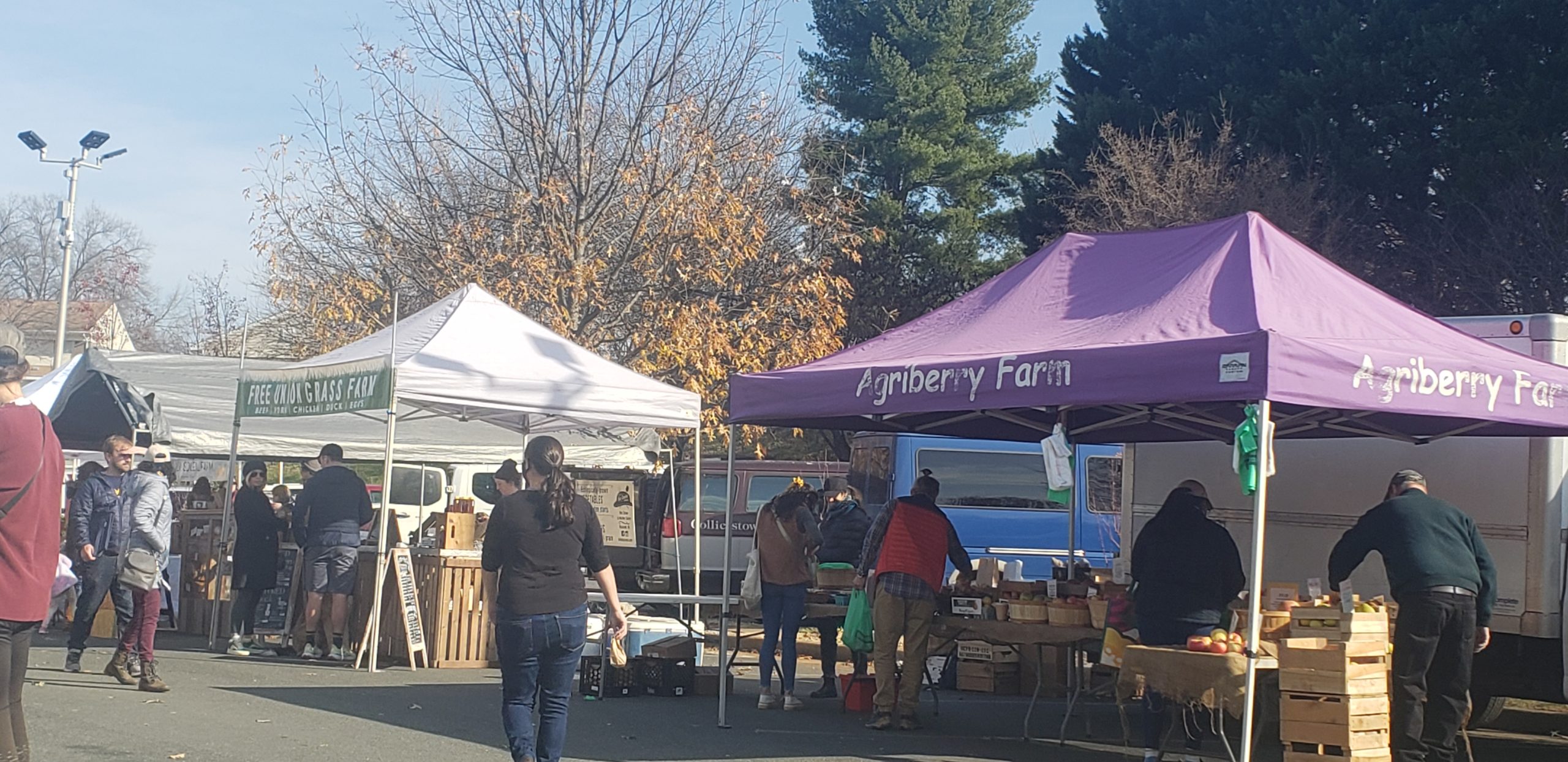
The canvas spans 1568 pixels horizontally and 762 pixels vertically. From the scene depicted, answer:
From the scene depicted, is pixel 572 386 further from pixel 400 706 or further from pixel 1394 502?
pixel 1394 502

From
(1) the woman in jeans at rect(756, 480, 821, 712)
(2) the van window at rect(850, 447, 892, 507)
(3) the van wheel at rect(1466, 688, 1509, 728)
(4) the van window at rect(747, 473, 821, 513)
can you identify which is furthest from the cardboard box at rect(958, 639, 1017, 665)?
(4) the van window at rect(747, 473, 821, 513)

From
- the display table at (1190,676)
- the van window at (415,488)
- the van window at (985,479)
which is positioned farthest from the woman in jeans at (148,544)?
the van window at (415,488)

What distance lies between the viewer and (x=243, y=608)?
13164 mm

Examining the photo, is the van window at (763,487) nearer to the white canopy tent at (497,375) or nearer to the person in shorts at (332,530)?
the white canopy tent at (497,375)

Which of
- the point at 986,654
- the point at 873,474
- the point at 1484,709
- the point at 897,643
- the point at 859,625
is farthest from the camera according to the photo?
the point at 873,474

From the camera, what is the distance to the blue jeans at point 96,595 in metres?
10.6

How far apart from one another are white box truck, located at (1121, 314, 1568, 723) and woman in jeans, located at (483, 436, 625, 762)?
5.88 meters

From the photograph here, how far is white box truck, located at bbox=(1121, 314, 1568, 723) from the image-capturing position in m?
9.02

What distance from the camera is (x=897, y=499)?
9664 mm

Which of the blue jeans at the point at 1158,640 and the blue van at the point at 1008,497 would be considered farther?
the blue van at the point at 1008,497

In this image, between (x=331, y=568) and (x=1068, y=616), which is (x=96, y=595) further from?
(x=1068, y=616)

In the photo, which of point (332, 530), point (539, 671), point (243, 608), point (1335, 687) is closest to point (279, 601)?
point (243, 608)

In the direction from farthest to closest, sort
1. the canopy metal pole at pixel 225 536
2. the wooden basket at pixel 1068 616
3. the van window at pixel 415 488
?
the van window at pixel 415 488
the canopy metal pole at pixel 225 536
the wooden basket at pixel 1068 616

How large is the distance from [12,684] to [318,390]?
285 inches
